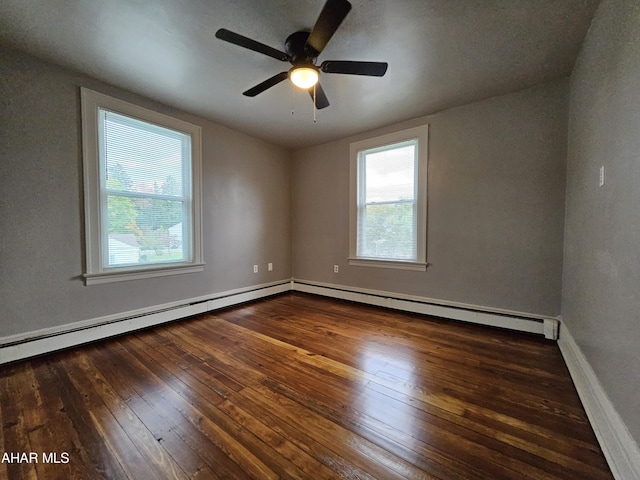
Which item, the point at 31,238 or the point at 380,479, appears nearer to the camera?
the point at 380,479

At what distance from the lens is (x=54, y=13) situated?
1648 millimetres

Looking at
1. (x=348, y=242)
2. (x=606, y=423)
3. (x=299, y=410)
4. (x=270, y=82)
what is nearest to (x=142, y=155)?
(x=270, y=82)

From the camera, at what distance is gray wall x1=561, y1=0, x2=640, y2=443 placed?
1.09 metres

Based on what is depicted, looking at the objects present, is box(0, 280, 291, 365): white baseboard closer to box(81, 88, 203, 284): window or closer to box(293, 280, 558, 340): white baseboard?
box(81, 88, 203, 284): window

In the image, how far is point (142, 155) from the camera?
2713 mm

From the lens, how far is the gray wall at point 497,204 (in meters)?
2.42

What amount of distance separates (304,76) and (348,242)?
7.74 feet

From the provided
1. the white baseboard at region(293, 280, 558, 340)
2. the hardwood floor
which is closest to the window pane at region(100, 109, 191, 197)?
the hardwood floor

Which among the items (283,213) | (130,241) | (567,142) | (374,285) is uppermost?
(567,142)

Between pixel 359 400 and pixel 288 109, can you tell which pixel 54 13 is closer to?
pixel 288 109

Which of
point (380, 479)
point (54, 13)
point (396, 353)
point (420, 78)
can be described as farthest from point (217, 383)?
point (420, 78)

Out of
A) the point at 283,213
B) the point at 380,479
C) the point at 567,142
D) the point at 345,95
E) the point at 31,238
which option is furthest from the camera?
the point at 283,213

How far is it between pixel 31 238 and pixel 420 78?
11.8ft

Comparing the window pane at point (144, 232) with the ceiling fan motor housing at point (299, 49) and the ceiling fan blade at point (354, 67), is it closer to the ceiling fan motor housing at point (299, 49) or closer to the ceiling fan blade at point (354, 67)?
the ceiling fan motor housing at point (299, 49)
